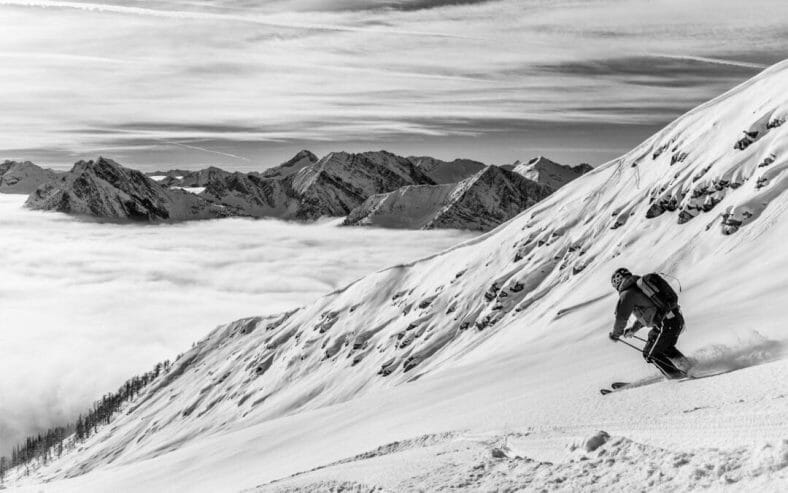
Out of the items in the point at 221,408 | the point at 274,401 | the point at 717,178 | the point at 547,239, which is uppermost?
the point at 717,178

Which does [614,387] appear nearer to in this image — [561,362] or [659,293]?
[659,293]

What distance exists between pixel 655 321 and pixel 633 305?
47cm

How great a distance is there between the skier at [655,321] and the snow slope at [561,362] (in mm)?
428

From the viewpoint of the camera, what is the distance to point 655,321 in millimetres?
9812

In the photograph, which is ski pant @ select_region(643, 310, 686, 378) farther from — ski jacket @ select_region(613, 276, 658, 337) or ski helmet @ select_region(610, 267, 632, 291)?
ski helmet @ select_region(610, 267, 632, 291)

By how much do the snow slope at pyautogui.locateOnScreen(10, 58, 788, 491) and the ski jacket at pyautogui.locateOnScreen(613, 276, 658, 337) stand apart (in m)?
1.08

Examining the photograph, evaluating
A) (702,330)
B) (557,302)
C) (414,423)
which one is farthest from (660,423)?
(557,302)

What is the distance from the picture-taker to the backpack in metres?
9.61

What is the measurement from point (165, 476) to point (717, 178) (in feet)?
169

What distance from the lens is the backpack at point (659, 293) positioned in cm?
961

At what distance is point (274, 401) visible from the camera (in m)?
89.2

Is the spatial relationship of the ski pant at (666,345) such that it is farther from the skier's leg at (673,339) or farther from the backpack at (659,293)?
the backpack at (659,293)

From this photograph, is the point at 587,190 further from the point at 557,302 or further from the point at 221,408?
the point at 221,408

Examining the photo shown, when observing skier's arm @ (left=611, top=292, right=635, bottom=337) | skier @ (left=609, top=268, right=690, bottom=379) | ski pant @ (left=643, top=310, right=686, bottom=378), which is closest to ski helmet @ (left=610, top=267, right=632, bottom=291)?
skier @ (left=609, top=268, right=690, bottom=379)
